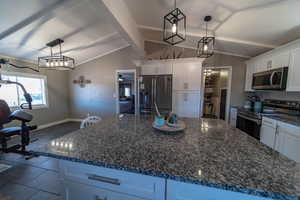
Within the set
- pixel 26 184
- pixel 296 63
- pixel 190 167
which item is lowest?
pixel 26 184

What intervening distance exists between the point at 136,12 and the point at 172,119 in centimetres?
254

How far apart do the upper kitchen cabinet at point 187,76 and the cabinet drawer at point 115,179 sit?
3163 mm

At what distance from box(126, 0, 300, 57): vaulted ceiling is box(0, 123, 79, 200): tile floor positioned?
316 cm

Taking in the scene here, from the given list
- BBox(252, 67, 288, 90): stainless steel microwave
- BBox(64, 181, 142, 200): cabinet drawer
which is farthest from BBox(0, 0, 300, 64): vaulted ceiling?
BBox(64, 181, 142, 200): cabinet drawer

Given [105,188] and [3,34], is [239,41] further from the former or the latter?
[3,34]

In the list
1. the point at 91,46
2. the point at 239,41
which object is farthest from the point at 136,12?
the point at 239,41

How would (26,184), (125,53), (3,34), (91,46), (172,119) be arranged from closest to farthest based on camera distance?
(172,119) < (26,184) < (3,34) < (91,46) < (125,53)

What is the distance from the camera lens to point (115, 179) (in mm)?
813

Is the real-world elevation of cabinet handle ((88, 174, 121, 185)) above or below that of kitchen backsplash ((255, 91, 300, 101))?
below

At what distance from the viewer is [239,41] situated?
2.88 meters

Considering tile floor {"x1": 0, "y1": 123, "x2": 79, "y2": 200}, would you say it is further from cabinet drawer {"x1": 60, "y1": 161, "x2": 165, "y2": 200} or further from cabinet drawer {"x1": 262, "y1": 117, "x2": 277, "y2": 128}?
cabinet drawer {"x1": 262, "y1": 117, "x2": 277, "y2": 128}

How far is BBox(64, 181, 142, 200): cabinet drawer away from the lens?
2.72 ft

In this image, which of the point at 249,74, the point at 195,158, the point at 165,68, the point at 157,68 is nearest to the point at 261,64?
the point at 249,74

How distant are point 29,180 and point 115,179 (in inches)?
81.6
